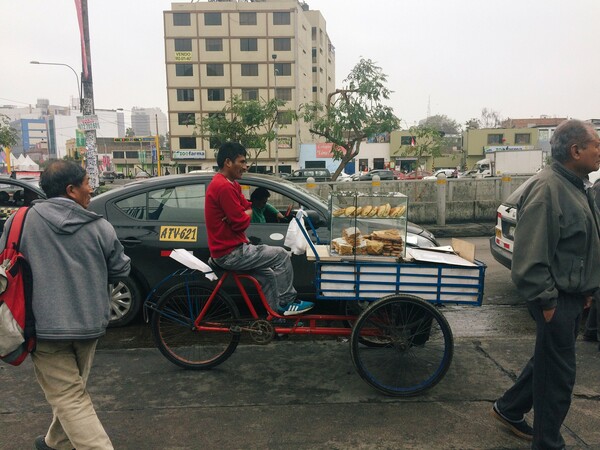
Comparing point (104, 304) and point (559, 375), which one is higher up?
point (104, 304)

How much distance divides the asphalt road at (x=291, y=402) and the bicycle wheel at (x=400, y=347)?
125mm

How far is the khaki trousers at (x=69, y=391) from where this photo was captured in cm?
250

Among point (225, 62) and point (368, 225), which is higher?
point (225, 62)

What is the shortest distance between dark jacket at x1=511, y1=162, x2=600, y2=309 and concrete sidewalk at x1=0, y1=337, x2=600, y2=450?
1116 mm

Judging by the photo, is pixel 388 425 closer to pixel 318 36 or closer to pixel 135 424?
pixel 135 424

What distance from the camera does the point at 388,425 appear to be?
3266 mm

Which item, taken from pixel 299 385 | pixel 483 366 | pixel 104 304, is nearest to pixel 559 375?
pixel 483 366

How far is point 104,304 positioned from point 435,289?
87.1 inches

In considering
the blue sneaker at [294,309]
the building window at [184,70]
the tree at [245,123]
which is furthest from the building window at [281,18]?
the blue sneaker at [294,309]

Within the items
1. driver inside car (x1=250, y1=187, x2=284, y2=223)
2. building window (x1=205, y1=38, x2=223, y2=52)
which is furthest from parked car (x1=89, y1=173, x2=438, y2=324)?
building window (x1=205, y1=38, x2=223, y2=52)

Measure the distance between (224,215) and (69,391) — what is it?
5.42 feet

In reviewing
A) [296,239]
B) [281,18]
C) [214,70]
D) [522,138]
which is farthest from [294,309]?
[522,138]

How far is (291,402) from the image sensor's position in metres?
3.60

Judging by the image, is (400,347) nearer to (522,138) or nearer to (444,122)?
(522,138)
